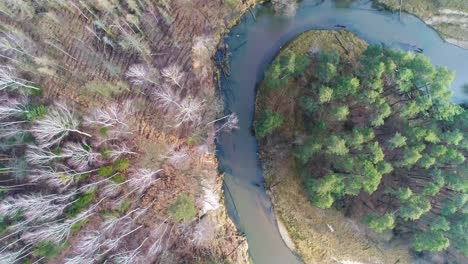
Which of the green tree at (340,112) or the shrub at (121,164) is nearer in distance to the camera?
the green tree at (340,112)

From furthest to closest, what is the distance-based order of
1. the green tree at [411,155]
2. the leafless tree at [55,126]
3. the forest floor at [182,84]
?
the forest floor at [182,84] < the green tree at [411,155] < the leafless tree at [55,126]

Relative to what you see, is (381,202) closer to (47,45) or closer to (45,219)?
(45,219)

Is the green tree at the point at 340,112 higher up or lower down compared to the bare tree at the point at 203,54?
lower down

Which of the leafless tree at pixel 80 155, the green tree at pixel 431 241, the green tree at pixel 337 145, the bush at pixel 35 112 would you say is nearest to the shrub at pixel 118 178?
the leafless tree at pixel 80 155

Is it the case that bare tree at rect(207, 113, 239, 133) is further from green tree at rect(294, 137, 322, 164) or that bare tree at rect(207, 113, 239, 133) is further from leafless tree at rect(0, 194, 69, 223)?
leafless tree at rect(0, 194, 69, 223)

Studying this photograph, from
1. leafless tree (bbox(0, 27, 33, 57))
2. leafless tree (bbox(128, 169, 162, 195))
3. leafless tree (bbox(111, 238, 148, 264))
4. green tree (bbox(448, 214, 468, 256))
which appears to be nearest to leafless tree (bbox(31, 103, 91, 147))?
leafless tree (bbox(128, 169, 162, 195))

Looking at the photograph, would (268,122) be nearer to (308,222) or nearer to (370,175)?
(370,175)

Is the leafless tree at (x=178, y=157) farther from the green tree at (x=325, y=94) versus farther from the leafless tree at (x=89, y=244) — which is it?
the green tree at (x=325, y=94)
